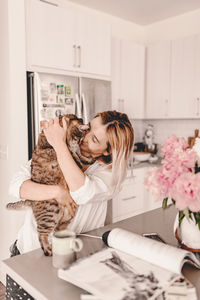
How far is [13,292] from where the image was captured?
104 centimetres

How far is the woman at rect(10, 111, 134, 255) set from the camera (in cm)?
117

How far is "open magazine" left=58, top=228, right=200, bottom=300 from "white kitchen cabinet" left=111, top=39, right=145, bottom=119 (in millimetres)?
2648

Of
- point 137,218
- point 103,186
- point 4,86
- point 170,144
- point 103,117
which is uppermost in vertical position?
point 4,86

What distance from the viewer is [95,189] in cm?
120

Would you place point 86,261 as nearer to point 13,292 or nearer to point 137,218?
point 13,292

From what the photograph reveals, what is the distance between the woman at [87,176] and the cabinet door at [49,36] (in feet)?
4.52

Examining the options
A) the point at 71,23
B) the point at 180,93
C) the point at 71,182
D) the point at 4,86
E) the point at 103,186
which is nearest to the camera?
the point at 71,182

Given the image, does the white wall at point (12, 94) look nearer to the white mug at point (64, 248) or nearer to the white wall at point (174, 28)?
the white mug at point (64, 248)

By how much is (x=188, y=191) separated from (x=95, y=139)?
21.0 inches

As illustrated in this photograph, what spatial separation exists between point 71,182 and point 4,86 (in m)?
1.56

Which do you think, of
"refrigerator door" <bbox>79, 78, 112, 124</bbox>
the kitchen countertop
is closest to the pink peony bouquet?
"refrigerator door" <bbox>79, 78, 112, 124</bbox>

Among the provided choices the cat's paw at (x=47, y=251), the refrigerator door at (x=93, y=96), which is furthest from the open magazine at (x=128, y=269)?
the refrigerator door at (x=93, y=96)

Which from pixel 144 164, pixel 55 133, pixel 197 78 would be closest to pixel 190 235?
pixel 55 133

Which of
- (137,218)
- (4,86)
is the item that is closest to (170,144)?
(137,218)
